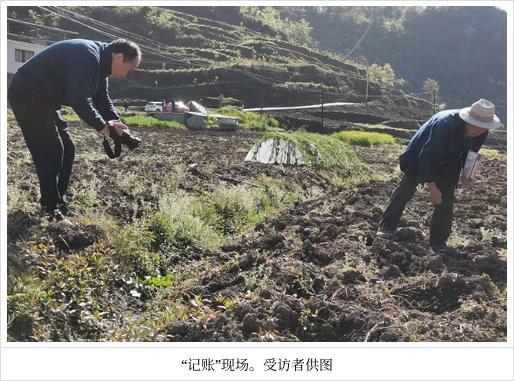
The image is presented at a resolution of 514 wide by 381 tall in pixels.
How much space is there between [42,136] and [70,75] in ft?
1.97

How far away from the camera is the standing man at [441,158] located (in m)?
4.75

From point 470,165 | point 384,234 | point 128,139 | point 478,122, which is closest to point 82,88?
point 128,139

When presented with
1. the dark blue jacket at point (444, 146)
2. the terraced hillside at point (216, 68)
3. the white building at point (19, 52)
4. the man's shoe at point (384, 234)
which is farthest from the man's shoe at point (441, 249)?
the terraced hillside at point (216, 68)

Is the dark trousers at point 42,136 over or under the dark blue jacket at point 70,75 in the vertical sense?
under

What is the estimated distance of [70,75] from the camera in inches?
168

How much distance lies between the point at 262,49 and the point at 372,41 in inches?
698

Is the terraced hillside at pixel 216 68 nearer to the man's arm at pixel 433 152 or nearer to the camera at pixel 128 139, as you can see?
the man's arm at pixel 433 152

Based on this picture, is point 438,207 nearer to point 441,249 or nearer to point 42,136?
point 441,249

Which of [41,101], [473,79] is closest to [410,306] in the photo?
[41,101]

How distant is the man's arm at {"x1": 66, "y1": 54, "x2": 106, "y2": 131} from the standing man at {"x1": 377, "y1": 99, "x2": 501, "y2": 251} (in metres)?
2.50

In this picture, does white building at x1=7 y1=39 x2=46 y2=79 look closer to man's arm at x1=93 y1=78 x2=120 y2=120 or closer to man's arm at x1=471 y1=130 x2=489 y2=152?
man's arm at x1=93 y1=78 x2=120 y2=120

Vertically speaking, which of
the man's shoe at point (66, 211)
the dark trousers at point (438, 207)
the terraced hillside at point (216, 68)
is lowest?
the terraced hillside at point (216, 68)

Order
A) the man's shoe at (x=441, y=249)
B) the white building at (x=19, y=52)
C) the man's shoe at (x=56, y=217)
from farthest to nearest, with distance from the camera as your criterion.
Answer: the white building at (x=19, y=52) → the man's shoe at (x=441, y=249) → the man's shoe at (x=56, y=217)

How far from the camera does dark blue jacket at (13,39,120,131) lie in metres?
4.24
